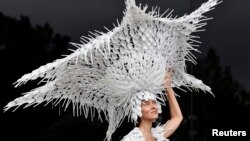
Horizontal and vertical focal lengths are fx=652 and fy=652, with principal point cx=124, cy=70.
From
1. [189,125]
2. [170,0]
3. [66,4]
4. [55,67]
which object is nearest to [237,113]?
[189,125]

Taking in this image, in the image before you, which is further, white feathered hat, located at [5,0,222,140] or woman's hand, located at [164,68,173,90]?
woman's hand, located at [164,68,173,90]

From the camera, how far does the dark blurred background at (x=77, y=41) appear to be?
15.2ft

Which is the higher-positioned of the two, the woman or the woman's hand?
the woman's hand

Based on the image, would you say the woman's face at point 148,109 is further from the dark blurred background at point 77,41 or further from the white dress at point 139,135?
the dark blurred background at point 77,41

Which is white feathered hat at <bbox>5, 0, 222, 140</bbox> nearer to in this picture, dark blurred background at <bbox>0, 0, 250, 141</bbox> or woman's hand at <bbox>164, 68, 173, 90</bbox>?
woman's hand at <bbox>164, 68, 173, 90</bbox>

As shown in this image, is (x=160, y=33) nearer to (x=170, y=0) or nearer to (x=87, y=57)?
(x=87, y=57)

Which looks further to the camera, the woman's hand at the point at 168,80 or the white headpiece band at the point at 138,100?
the woman's hand at the point at 168,80

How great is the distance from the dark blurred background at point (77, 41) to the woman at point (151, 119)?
1171 mm

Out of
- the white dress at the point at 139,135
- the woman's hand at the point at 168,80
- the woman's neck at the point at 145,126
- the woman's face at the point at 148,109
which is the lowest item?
the white dress at the point at 139,135

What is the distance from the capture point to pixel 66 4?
4762mm

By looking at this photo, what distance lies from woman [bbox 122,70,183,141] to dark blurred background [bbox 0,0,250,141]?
46.1 inches

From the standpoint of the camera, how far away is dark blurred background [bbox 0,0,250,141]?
4.64 m

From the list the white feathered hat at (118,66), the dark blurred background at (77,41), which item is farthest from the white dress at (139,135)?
the dark blurred background at (77,41)

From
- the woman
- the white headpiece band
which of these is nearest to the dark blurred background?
the woman
